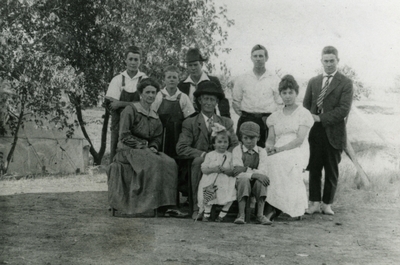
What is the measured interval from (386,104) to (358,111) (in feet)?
3.15

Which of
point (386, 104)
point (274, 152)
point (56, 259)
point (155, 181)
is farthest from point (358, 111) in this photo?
point (56, 259)

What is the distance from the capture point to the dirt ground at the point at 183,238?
3.32m

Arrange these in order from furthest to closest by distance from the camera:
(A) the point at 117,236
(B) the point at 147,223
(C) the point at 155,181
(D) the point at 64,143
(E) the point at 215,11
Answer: (D) the point at 64,143 → (E) the point at 215,11 → (C) the point at 155,181 → (B) the point at 147,223 → (A) the point at 117,236

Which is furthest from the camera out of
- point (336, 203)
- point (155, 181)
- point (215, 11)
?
point (215, 11)

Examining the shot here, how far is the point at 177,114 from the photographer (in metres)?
5.49

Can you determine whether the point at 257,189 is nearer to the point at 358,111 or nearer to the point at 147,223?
the point at 147,223

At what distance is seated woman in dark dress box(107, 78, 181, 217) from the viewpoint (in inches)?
Answer: 195

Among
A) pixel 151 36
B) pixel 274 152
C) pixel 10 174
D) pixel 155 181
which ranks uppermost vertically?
pixel 151 36

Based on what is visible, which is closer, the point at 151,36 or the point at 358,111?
the point at 151,36

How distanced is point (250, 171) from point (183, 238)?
3.85 feet

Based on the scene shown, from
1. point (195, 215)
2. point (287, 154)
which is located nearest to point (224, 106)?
point (287, 154)

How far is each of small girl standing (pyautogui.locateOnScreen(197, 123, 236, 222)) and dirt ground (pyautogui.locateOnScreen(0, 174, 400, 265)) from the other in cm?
23

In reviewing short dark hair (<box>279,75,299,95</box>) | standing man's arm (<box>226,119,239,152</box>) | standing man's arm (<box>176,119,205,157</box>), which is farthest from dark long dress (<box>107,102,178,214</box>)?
short dark hair (<box>279,75,299,95</box>)

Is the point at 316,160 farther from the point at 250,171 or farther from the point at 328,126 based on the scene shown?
the point at 250,171
